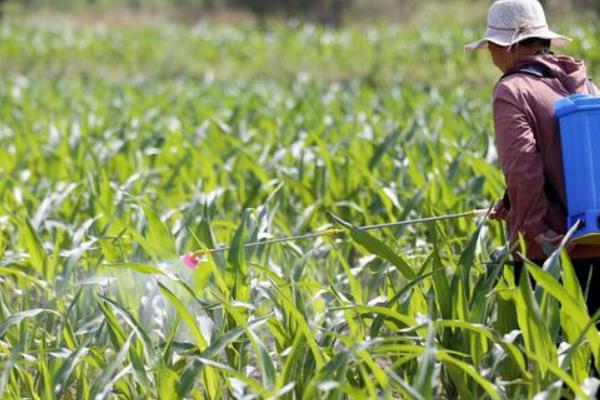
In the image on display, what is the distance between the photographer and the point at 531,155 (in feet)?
8.77

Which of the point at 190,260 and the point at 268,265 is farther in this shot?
the point at 268,265

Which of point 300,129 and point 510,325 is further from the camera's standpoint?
point 300,129

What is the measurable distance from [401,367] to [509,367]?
0.29 metres

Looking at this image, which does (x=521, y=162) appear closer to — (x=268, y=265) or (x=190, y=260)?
(x=190, y=260)

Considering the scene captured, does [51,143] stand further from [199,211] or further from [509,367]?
[509,367]

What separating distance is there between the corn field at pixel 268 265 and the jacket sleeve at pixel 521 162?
5.2 inches

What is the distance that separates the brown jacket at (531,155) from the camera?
106 inches

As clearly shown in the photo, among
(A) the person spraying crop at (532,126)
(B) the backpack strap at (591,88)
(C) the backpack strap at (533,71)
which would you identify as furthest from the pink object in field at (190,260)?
(B) the backpack strap at (591,88)

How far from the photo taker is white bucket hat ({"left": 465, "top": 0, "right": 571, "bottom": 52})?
279 centimetres

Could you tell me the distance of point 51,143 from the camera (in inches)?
266

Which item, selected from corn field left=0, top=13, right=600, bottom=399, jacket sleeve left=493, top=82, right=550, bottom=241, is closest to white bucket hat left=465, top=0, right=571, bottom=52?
jacket sleeve left=493, top=82, right=550, bottom=241

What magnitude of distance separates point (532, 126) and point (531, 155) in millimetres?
100

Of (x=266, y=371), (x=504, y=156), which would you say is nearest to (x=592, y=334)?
(x=504, y=156)

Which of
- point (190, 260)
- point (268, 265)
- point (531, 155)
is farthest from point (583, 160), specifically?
point (268, 265)
